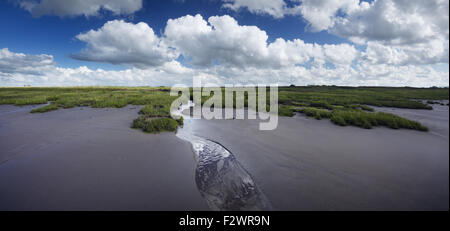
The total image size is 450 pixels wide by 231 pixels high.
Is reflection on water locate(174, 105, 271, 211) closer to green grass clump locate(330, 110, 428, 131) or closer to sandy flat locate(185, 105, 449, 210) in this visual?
sandy flat locate(185, 105, 449, 210)

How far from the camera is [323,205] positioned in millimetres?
3875

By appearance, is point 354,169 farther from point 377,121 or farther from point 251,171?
point 377,121

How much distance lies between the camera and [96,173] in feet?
17.1

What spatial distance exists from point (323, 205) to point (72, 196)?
648 centimetres

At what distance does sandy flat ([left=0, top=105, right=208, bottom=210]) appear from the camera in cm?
398

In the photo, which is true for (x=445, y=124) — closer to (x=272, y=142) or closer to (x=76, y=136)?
(x=272, y=142)

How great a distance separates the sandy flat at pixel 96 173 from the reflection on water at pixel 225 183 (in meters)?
0.36

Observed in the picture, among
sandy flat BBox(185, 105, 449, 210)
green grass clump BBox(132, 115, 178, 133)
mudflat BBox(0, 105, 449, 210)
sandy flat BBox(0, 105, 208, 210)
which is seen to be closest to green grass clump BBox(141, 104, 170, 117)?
green grass clump BBox(132, 115, 178, 133)

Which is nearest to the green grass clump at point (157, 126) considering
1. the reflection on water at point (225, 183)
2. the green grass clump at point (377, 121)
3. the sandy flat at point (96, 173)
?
the sandy flat at point (96, 173)

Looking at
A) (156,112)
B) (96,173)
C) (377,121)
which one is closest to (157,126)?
(156,112)

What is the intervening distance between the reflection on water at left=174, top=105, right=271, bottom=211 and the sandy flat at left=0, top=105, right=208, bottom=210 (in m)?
0.36

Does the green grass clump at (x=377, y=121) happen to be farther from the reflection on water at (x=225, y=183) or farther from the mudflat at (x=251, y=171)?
the reflection on water at (x=225, y=183)

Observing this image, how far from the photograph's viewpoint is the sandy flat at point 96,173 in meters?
3.98
